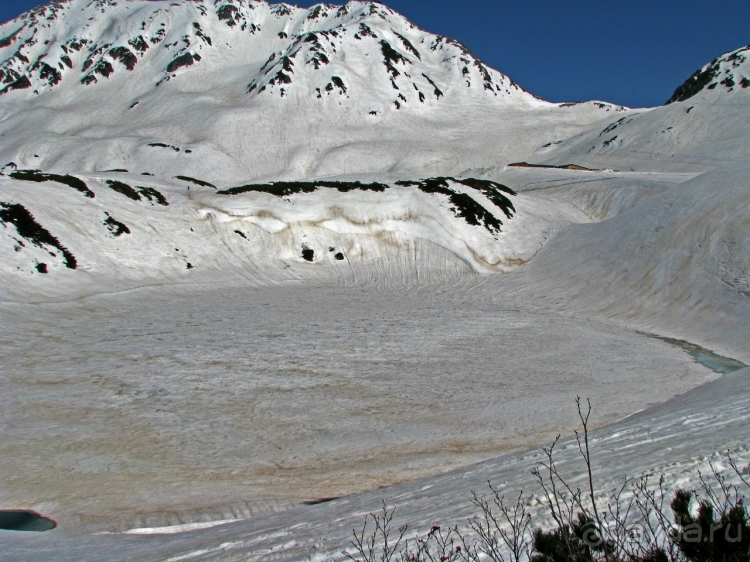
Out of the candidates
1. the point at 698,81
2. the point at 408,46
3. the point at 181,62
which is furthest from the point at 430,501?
the point at 408,46

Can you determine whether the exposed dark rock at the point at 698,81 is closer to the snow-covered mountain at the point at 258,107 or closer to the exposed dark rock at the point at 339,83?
the snow-covered mountain at the point at 258,107

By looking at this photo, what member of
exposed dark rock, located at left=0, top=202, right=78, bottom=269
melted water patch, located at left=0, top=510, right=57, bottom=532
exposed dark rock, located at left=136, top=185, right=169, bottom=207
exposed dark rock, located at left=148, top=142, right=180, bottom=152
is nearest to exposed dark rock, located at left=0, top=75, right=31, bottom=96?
exposed dark rock, located at left=148, top=142, right=180, bottom=152

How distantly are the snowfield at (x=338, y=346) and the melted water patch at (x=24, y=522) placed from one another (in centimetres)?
22

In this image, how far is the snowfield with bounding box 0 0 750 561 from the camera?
10.1 metres

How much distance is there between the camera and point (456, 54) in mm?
186125

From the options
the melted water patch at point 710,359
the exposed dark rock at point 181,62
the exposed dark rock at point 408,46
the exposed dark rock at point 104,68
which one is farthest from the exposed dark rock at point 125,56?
the melted water patch at point 710,359

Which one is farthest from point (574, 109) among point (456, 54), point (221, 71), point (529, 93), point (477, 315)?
point (477, 315)

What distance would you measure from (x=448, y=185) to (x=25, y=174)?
3230 cm

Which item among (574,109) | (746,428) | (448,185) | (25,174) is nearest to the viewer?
(746,428)

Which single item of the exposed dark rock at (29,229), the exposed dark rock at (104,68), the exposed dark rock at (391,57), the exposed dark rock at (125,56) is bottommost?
the exposed dark rock at (29,229)

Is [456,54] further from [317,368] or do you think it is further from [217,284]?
[317,368]

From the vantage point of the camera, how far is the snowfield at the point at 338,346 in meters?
10.1

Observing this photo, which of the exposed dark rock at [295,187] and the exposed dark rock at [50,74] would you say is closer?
the exposed dark rock at [295,187]

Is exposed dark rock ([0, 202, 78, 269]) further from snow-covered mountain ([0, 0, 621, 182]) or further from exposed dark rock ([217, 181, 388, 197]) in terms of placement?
snow-covered mountain ([0, 0, 621, 182])
